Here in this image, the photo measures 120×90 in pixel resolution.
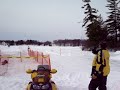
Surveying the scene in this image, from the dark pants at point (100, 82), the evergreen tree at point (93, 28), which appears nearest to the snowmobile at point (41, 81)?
the dark pants at point (100, 82)

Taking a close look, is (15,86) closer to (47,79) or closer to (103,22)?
(47,79)

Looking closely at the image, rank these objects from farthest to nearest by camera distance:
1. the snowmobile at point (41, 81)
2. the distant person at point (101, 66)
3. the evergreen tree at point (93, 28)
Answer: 1. the evergreen tree at point (93, 28)
2. the distant person at point (101, 66)
3. the snowmobile at point (41, 81)

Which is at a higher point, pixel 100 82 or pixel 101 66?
pixel 101 66

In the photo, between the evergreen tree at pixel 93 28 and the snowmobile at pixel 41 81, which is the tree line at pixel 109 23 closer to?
the evergreen tree at pixel 93 28

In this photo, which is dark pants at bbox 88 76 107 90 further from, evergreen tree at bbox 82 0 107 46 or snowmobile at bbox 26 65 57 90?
evergreen tree at bbox 82 0 107 46

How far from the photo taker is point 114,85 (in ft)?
40.7

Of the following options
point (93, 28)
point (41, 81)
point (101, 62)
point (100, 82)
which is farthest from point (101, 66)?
point (93, 28)

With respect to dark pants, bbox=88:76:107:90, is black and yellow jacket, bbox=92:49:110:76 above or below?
above

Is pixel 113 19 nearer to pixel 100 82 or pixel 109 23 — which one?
pixel 109 23

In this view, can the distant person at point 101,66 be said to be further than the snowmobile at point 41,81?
Yes

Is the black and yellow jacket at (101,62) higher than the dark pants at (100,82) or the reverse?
higher

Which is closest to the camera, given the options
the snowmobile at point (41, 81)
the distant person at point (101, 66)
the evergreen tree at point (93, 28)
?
the snowmobile at point (41, 81)

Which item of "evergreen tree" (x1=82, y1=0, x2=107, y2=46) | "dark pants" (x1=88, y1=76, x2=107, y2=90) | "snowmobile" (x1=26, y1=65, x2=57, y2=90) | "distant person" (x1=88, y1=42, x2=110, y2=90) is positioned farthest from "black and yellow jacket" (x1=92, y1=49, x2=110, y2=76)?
"evergreen tree" (x1=82, y1=0, x2=107, y2=46)

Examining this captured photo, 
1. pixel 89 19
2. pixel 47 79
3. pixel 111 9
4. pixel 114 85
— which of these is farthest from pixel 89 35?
pixel 47 79
